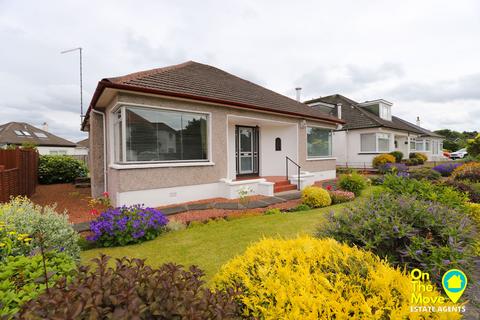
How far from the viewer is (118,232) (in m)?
4.92

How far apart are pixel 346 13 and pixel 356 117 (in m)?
16.6

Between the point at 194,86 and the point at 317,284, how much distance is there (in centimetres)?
913

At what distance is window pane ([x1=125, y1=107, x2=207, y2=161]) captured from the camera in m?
7.68

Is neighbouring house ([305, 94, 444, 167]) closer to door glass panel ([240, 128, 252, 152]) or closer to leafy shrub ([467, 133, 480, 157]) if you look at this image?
leafy shrub ([467, 133, 480, 157])

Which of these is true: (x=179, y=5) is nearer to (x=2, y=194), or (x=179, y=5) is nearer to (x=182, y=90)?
(x=182, y=90)

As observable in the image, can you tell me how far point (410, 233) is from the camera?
287 cm

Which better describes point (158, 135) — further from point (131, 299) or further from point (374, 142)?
point (374, 142)

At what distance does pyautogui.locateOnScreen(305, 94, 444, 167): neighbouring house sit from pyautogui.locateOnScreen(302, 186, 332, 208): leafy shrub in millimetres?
15912

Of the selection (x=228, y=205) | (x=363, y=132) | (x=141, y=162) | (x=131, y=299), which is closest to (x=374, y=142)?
(x=363, y=132)

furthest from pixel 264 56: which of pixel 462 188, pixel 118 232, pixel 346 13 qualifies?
pixel 118 232

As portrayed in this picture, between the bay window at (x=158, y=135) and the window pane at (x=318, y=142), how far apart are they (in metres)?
7.07

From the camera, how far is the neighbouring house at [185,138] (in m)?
7.63

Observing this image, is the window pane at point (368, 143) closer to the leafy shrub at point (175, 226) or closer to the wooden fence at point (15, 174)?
the leafy shrub at point (175, 226)

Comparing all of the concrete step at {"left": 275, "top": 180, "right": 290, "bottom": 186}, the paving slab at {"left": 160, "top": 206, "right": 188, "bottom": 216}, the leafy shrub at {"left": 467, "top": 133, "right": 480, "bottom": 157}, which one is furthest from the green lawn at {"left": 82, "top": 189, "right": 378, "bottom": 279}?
the leafy shrub at {"left": 467, "top": 133, "right": 480, "bottom": 157}
